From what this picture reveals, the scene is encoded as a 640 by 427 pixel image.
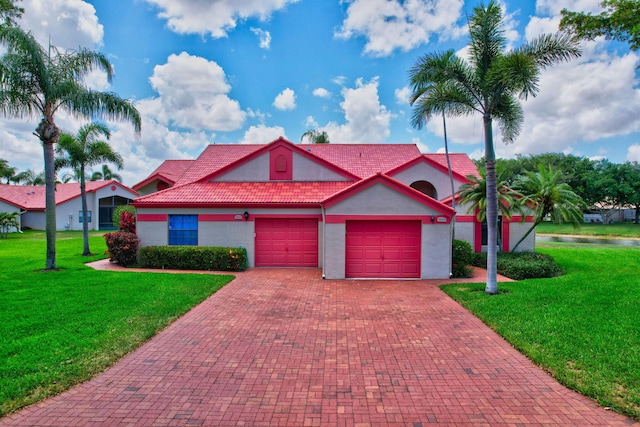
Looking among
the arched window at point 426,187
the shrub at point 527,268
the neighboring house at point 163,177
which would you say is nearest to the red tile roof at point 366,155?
the arched window at point 426,187

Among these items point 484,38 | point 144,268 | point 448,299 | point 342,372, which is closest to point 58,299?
point 144,268

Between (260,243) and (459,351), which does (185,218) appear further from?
(459,351)

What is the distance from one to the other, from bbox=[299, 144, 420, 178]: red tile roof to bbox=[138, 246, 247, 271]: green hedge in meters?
9.14

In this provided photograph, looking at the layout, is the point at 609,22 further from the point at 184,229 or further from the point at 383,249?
the point at 184,229

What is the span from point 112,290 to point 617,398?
473 inches

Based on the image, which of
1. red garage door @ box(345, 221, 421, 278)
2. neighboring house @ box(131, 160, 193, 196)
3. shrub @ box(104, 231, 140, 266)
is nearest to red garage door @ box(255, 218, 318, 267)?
red garage door @ box(345, 221, 421, 278)

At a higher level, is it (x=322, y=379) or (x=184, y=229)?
(x=184, y=229)

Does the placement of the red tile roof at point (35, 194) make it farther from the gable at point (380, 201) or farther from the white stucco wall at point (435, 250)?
the white stucco wall at point (435, 250)

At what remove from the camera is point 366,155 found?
73.4 ft

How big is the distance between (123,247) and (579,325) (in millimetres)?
16221

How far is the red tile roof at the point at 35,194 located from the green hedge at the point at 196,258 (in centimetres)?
2590

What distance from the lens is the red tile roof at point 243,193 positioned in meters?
15.1

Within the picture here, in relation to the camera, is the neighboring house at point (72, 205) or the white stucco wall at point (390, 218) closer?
the white stucco wall at point (390, 218)

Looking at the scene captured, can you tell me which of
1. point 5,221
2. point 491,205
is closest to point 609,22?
point 491,205
